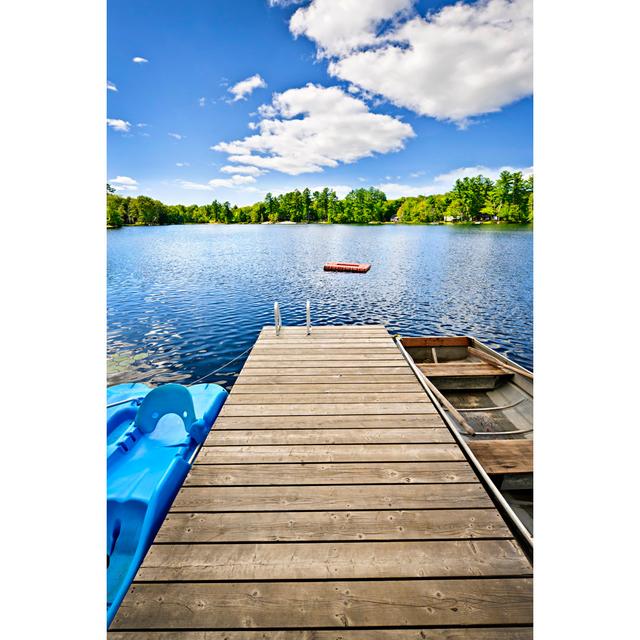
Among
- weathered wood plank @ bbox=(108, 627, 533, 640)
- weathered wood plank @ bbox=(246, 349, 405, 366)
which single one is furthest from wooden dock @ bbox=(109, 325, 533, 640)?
weathered wood plank @ bbox=(246, 349, 405, 366)

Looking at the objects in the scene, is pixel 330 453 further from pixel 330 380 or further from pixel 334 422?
pixel 330 380

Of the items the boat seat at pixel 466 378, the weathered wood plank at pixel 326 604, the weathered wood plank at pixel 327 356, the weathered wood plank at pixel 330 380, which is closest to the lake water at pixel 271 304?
the weathered wood plank at pixel 327 356

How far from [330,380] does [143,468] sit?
2.01 metres

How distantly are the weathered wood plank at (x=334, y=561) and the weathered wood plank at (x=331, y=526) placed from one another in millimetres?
43

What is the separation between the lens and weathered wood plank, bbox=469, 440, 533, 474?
264 centimetres

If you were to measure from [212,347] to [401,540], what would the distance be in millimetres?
8358

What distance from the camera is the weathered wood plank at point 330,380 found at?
3.52 m

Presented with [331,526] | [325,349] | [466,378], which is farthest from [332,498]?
[466,378]

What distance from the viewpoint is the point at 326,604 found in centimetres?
134

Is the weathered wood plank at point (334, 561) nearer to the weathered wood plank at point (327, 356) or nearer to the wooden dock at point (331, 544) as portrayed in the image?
the wooden dock at point (331, 544)

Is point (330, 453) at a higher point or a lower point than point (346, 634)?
higher

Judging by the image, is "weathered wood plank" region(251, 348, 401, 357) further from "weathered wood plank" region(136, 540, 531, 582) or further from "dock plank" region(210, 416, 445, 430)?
"weathered wood plank" region(136, 540, 531, 582)
